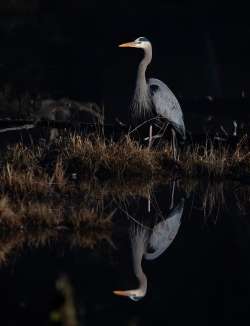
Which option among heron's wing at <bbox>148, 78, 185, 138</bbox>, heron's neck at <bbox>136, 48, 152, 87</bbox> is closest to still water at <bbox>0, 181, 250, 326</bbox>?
heron's wing at <bbox>148, 78, 185, 138</bbox>

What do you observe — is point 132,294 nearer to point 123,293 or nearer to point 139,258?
point 123,293

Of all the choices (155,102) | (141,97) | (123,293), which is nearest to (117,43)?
(141,97)

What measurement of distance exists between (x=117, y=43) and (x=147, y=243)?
1427cm

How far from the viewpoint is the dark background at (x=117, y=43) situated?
69.6ft

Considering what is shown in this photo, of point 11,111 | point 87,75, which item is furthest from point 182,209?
point 87,75

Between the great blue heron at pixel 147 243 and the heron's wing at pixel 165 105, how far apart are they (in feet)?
10.9

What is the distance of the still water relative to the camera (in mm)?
6473

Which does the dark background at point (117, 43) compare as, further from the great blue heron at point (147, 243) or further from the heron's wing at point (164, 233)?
the great blue heron at point (147, 243)

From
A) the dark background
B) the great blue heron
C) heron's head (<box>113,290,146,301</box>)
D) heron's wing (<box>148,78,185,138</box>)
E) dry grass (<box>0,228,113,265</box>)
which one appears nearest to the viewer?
heron's head (<box>113,290,146,301</box>)

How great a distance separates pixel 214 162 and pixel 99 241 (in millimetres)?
4022

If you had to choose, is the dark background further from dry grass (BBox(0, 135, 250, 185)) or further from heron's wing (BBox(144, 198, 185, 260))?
heron's wing (BBox(144, 198, 185, 260))

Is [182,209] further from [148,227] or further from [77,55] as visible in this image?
[77,55]

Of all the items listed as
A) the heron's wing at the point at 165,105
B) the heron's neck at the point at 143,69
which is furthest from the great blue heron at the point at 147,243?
the heron's neck at the point at 143,69

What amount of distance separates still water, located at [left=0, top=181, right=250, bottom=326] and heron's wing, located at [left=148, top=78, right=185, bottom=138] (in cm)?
298
